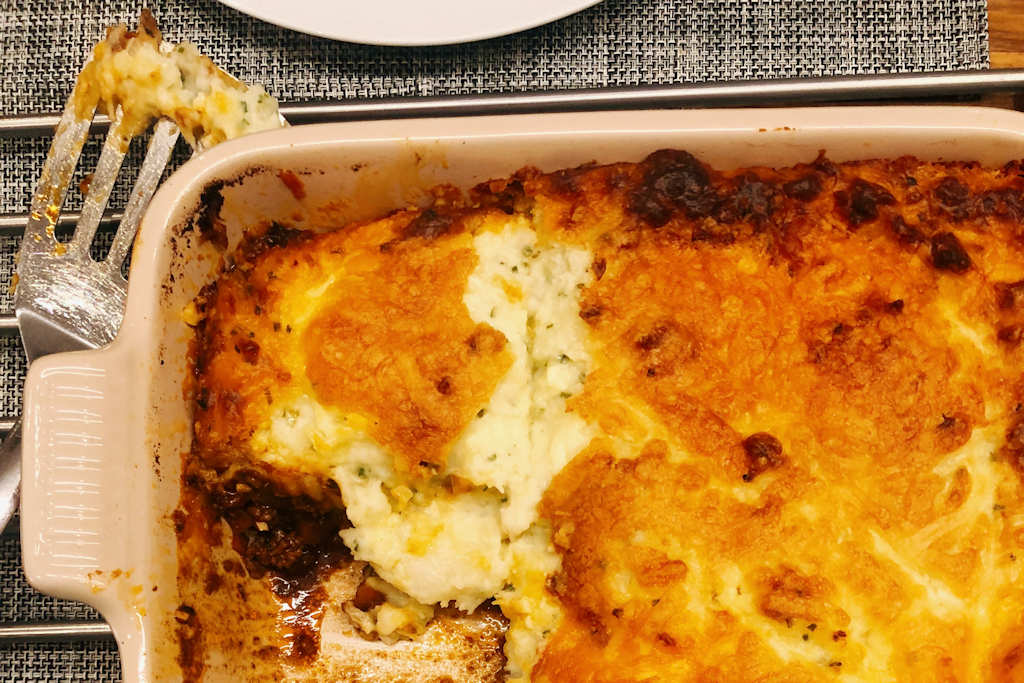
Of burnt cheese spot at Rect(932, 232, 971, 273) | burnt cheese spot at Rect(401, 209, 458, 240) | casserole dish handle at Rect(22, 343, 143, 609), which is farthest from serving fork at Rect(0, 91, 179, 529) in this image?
burnt cheese spot at Rect(932, 232, 971, 273)

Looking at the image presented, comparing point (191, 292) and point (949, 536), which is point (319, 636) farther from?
point (949, 536)

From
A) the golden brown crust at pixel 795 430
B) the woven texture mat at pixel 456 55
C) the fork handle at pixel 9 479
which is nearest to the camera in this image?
the golden brown crust at pixel 795 430

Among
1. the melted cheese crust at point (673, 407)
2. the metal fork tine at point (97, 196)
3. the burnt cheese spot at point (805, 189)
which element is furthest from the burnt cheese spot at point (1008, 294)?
the metal fork tine at point (97, 196)

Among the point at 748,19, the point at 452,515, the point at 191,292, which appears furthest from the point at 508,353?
the point at 748,19

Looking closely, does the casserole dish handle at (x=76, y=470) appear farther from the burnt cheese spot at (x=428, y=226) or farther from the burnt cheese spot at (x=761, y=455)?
the burnt cheese spot at (x=761, y=455)

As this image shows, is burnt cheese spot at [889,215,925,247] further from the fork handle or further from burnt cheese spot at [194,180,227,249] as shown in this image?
the fork handle

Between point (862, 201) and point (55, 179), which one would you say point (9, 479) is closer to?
point (55, 179)

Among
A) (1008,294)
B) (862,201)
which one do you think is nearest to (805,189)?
(862,201)
